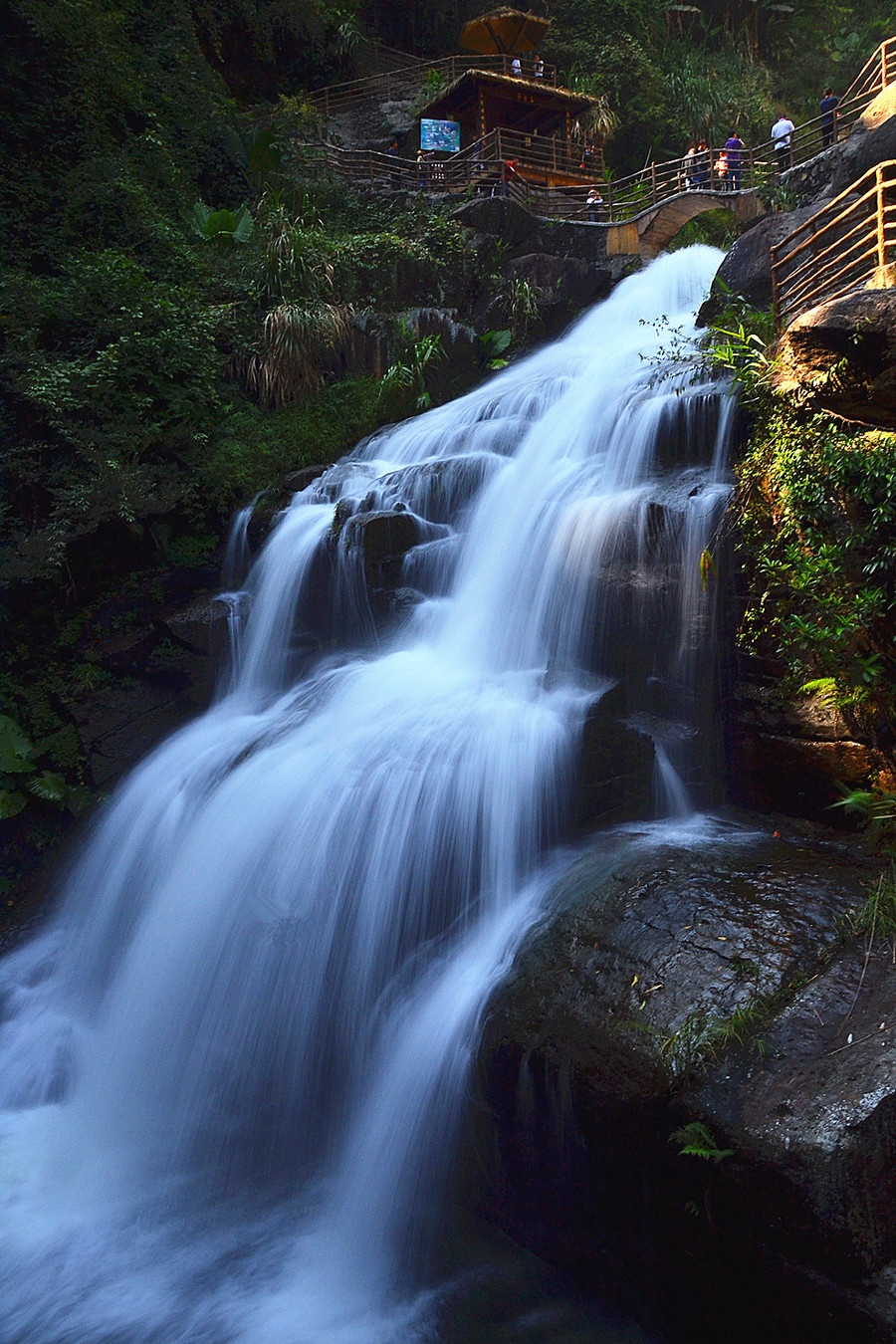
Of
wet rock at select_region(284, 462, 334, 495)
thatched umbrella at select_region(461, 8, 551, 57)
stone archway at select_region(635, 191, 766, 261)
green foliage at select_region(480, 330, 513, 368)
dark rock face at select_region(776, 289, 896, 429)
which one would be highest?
thatched umbrella at select_region(461, 8, 551, 57)

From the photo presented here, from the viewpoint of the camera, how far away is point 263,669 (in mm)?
9070

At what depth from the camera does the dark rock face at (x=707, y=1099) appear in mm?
3082

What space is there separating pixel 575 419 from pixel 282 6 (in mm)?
19619

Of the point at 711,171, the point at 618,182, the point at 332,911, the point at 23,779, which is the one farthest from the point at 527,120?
the point at 332,911

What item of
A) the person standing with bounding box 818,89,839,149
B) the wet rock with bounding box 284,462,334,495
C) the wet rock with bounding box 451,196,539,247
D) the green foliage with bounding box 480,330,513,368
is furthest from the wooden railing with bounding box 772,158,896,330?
the wet rock with bounding box 451,196,539,247

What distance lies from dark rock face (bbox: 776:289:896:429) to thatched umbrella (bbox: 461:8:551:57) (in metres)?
23.2

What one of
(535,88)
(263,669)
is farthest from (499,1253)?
(535,88)

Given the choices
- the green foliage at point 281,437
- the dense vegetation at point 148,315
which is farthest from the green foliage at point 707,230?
the green foliage at point 281,437

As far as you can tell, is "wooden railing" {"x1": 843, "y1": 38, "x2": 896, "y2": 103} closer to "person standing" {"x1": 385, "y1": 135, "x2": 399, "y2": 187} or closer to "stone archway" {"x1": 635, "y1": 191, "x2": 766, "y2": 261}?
"stone archway" {"x1": 635, "y1": 191, "x2": 766, "y2": 261}

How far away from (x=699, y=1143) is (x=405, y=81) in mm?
28696

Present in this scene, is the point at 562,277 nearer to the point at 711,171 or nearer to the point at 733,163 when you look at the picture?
the point at 711,171

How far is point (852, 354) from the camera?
532cm

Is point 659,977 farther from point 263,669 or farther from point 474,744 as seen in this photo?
point 263,669

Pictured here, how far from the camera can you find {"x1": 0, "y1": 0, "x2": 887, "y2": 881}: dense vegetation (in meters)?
10.1
